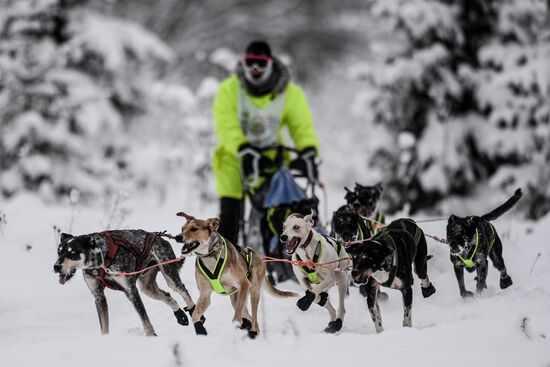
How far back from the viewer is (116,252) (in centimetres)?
385

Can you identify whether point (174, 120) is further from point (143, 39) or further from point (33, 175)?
point (33, 175)

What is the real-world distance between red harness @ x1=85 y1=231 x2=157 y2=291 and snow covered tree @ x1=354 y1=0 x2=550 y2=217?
378 inches

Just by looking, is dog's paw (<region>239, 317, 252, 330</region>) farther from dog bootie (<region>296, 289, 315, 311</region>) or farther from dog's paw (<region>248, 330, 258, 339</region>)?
dog bootie (<region>296, 289, 315, 311</region>)

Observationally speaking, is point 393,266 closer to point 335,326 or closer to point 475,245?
point 335,326

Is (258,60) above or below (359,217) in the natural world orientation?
above

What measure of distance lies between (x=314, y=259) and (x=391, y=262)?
23.8 inches

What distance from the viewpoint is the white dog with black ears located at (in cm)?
407

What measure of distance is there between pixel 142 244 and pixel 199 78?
63.8 ft

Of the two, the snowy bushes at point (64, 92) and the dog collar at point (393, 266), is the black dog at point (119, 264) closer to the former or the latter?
the dog collar at point (393, 266)

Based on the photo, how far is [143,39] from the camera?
584 inches

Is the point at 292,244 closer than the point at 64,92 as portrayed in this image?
Yes

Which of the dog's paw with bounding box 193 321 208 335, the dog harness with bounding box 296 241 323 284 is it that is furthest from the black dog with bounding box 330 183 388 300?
the dog's paw with bounding box 193 321 208 335

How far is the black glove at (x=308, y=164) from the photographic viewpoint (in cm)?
643

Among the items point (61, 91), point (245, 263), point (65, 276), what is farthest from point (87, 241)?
point (61, 91)
